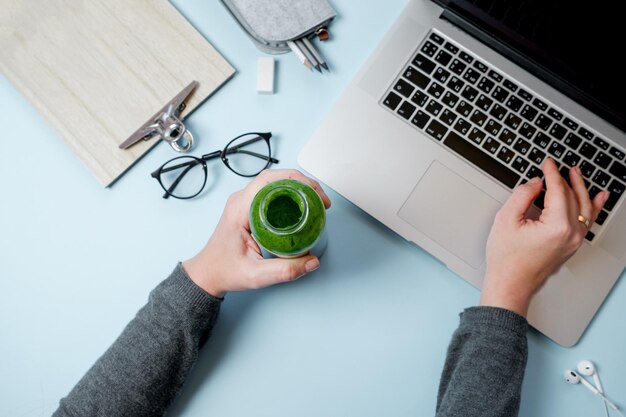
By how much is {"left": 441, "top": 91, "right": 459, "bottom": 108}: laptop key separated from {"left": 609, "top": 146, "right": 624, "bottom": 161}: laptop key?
0.24 meters

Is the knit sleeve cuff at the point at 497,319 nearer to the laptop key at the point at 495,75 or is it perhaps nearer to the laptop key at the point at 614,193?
the laptop key at the point at 614,193

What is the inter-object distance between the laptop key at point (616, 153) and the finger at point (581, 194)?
0.24 ft

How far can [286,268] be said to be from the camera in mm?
631

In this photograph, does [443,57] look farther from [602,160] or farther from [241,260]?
[241,260]

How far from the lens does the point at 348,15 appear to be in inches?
33.4

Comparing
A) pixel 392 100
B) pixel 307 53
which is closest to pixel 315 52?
pixel 307 53

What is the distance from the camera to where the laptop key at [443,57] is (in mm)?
786

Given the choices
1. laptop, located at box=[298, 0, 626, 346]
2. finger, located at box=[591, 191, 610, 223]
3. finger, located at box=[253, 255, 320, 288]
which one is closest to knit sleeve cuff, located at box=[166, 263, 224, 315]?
finger, located at box=[253, 255, 320, 288]

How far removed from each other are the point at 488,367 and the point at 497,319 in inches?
2.6

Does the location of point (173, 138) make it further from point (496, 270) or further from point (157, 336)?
point (496, 270)

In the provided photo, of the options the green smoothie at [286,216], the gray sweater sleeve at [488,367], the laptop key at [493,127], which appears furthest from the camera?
the laptop key at [493,127]

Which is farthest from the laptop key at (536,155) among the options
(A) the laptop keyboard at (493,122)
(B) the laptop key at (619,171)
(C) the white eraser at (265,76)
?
(C) the white eraser at (265,76)

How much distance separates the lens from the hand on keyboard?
702 mm

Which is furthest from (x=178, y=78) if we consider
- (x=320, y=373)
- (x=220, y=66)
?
(x=320, y=373)
